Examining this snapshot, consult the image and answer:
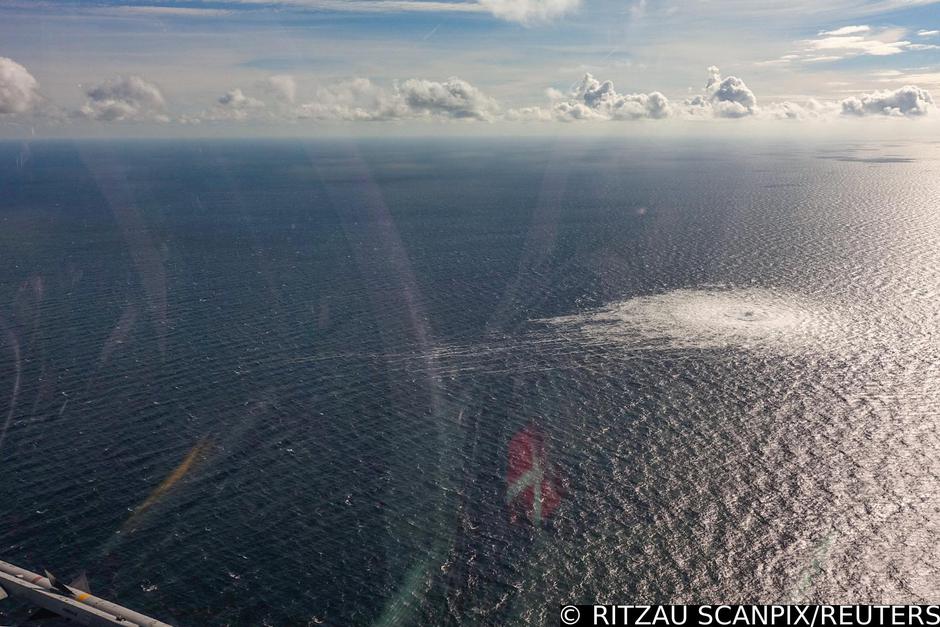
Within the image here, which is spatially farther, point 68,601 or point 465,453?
point 465,453

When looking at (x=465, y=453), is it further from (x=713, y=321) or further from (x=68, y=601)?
(x=713, y=321)

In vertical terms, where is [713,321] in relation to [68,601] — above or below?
above

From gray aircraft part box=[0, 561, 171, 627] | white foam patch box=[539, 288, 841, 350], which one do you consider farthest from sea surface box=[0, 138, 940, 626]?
gray aircraft part box=[0, 561, 171, 627]

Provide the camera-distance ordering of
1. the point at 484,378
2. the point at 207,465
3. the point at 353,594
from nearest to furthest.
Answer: the point at 353,594 → the point at 207,465 → the point at 484,378

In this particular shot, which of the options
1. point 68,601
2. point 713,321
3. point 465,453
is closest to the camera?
point 68,601

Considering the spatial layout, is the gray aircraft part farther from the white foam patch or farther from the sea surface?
the white foam patch

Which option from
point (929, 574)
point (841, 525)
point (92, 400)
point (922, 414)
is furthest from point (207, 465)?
point (922, 414)

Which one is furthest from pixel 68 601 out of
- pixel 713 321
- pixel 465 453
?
pixel 713 321

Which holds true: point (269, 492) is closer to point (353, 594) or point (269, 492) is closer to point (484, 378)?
point (353, 594)
